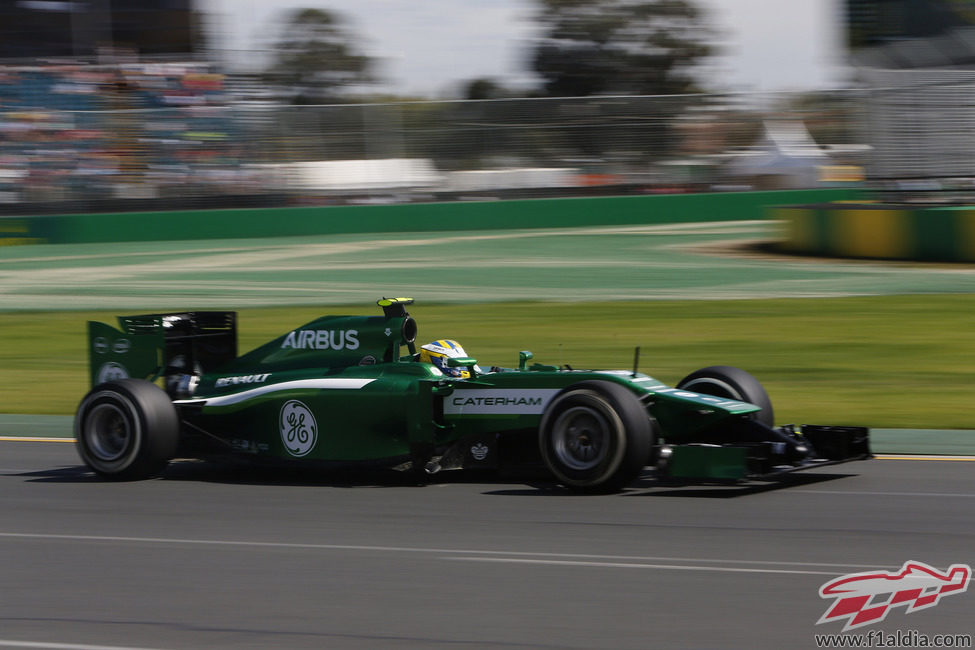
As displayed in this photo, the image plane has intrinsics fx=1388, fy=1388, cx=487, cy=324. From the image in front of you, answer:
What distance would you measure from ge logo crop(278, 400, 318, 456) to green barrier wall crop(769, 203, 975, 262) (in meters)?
15.1

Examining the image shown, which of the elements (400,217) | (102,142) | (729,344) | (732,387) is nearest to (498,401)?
(732,387)

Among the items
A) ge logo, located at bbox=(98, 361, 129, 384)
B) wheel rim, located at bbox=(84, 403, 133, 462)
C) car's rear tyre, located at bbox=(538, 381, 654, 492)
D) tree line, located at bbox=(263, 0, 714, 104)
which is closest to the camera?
car's rear tyre, located at bbox=(538, 381, 654, 492)

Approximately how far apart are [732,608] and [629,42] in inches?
2628

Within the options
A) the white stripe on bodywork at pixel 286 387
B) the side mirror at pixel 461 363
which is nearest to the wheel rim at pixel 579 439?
the side mirror at pixel 461 363

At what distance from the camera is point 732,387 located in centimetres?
805

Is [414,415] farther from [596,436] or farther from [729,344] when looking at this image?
[729,344]

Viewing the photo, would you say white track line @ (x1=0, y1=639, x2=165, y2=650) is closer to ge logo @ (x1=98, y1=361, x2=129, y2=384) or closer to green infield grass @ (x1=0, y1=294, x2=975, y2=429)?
ge logo @ (x1=98, y1=361, x2=129, y2=384)

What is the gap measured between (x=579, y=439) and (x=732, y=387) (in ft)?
4.04

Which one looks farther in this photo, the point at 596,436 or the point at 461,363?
the point at 461,363

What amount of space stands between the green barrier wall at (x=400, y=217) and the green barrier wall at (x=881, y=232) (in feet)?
24.6

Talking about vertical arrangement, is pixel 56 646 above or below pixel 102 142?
below

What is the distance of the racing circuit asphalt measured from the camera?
196 inches

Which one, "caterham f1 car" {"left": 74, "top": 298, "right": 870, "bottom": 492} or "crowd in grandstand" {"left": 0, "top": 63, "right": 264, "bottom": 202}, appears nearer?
"caterham f1 car" {"left": 74, "top": 298, "right": 870, "bottom": 492}

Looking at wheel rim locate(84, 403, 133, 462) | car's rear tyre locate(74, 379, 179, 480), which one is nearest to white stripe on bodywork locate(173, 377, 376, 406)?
car's rear tyre locate(74, 379, 179, 480)
